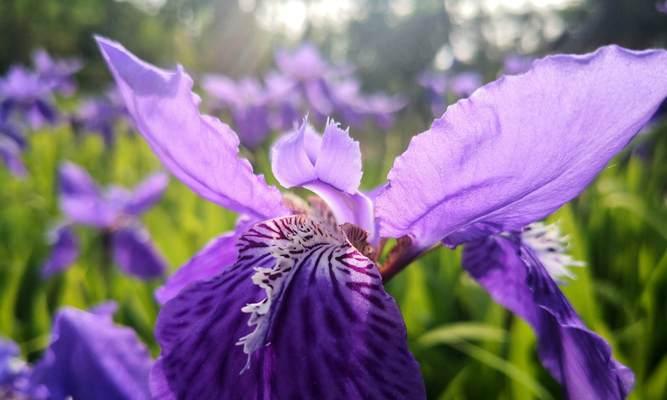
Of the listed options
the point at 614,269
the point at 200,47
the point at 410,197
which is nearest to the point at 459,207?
the point at 410,197

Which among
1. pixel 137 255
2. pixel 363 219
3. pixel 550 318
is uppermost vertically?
pixel 363 219

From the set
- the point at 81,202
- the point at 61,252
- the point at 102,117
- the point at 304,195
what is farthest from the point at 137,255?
the point at 102,117

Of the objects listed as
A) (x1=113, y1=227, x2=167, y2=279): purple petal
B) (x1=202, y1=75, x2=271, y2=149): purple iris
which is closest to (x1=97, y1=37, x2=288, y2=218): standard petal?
(x1=113, y1=227, x2=167, y2=279): purple petal

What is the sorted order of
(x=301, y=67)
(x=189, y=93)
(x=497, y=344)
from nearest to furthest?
(x=189, y=93), (x=497, y=344), (x=301, y=67)

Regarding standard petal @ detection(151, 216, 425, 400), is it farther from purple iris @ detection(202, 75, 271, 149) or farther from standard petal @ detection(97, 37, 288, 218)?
purple iris @ detection(202, 75, 271, 149)

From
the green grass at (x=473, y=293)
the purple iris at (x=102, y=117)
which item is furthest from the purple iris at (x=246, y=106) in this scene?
the purple iris at (x=102, y=117)

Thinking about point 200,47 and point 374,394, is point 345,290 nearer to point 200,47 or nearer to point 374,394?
point 374,394

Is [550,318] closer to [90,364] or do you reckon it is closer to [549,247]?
[549,247]

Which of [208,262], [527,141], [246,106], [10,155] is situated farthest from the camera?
[246,106]
